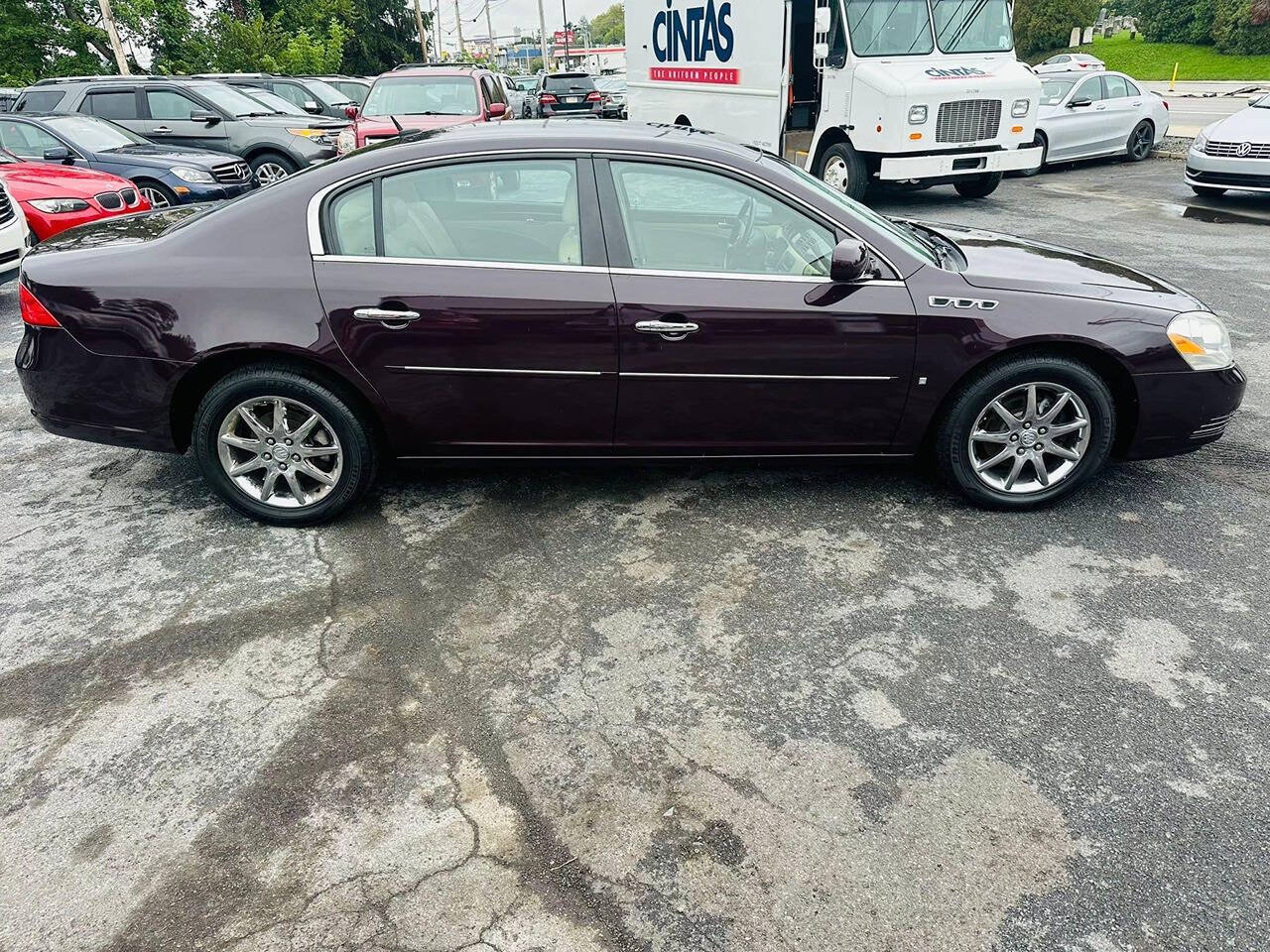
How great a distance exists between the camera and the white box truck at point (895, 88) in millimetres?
11203

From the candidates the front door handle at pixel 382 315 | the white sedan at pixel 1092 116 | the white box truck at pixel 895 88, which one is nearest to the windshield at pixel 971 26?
the white box truck at pixel 895 88

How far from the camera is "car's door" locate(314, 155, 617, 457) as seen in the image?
3707 millimetres

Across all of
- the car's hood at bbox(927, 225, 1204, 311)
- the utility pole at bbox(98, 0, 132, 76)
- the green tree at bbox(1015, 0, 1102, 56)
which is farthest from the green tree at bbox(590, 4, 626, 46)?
the car's hood at bbox(927, 225, 1204, 311)

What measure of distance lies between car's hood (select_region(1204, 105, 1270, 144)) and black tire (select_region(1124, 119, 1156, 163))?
430cm

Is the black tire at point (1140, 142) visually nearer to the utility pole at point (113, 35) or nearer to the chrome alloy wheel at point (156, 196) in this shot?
the chrome alloy wheel at point (156, 196)

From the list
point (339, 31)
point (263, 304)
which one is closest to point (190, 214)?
point (263, 304)

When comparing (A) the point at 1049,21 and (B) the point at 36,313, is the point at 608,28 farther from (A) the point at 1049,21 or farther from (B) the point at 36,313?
(B) the point at 36,313

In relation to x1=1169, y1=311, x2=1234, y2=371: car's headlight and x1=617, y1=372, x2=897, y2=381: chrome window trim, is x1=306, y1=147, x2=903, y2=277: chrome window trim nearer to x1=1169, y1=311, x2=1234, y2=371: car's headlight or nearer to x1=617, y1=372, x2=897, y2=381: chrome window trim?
x1=617, y1=372, x2=897, y2=381: chrome window trim

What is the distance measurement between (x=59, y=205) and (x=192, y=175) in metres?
2.21

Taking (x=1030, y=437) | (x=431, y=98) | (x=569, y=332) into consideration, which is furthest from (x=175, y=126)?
(x=1030, y=437)

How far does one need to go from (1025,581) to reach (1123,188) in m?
12.1

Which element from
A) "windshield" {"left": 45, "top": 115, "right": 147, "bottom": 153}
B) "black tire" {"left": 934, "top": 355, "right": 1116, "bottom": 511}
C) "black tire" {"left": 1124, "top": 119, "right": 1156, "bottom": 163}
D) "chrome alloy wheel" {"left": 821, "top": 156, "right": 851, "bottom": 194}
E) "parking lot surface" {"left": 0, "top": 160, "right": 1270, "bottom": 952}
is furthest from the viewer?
"black tire" {"left": 1124, "top": 119, "right": 1156, "bottom": 163}

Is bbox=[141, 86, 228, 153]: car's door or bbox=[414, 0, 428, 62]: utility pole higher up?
bbox=[414, 0, 428, 62]: utility pole

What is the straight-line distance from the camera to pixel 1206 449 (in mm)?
4793
